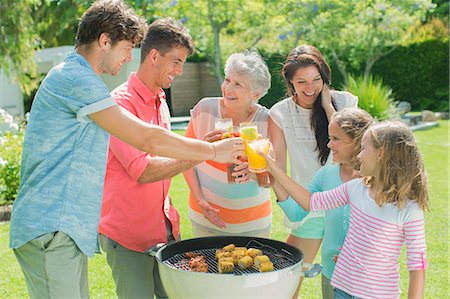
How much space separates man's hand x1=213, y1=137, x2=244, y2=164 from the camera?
2.68 m

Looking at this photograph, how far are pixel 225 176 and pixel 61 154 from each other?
1155 millimetres

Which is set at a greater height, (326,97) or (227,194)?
(326,97)

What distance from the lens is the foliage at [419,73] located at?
1867cm

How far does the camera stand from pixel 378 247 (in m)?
2.59

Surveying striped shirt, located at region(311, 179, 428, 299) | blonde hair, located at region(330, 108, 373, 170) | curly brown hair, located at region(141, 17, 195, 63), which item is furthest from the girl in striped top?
curly brown hair, located at region(141, 17, 195, 63)

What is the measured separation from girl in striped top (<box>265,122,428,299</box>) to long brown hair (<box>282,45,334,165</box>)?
0.87m

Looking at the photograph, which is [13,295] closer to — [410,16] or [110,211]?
[110,211]

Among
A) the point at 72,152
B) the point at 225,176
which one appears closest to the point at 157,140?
the point at 72,152

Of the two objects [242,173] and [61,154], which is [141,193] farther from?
[61,154]

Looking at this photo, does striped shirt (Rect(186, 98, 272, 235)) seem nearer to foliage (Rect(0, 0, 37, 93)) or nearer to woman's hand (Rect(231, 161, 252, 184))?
woman's hand (Rect(231, 161, 252, 184))

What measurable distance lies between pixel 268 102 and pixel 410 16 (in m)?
4.64

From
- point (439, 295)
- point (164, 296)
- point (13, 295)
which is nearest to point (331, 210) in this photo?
point (164, 296)

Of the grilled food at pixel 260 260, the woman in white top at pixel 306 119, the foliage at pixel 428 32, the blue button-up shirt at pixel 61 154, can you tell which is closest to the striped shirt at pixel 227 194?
the woman in white top at pixel 306 119

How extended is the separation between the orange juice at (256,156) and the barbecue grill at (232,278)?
38 cm
